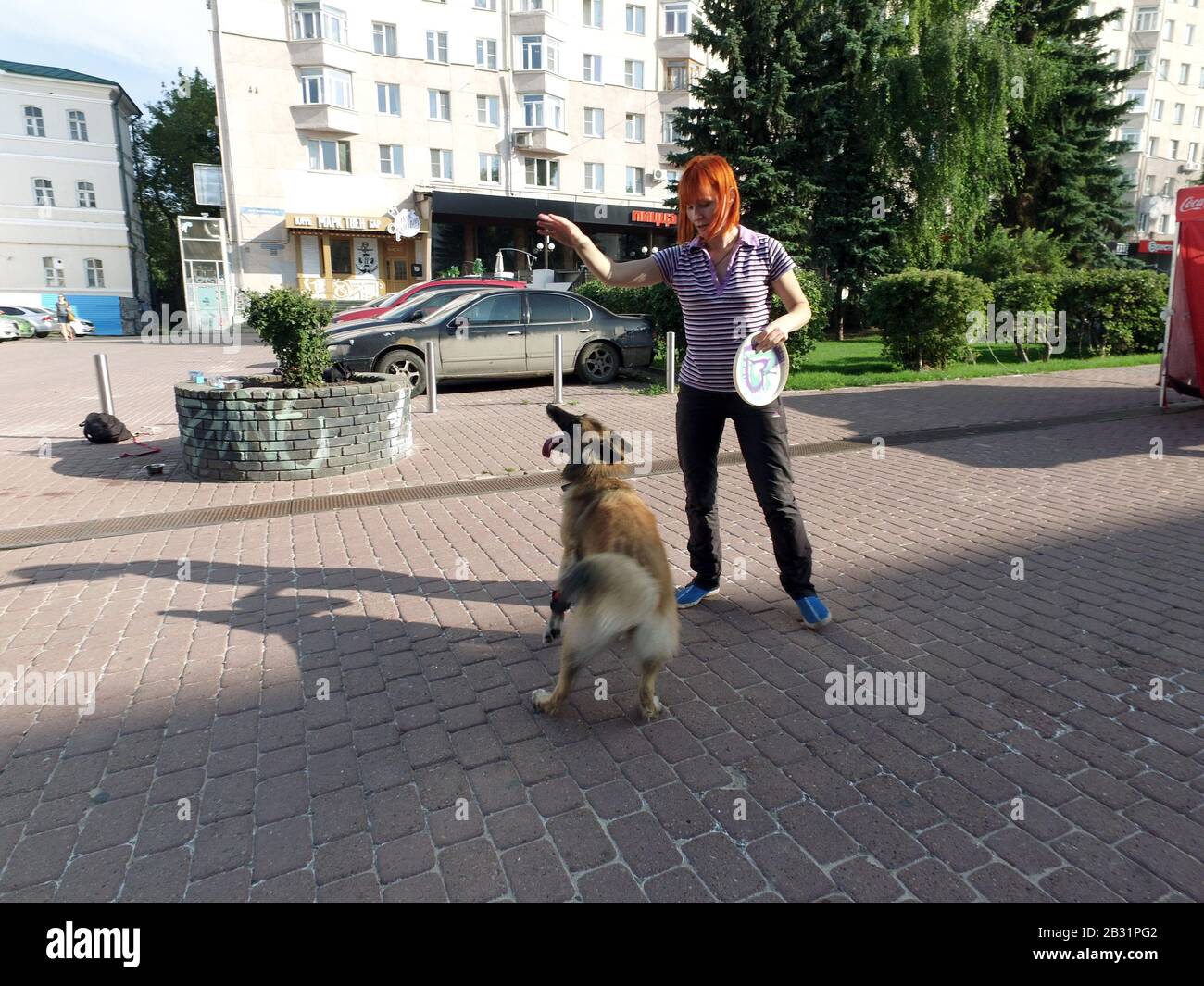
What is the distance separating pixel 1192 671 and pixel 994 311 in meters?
14.5

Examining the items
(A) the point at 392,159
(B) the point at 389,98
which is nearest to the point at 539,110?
(B) the point at 389,98

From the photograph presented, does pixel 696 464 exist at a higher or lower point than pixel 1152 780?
higher

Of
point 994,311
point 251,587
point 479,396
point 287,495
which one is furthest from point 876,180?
point 251,587

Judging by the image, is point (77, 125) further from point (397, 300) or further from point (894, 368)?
point (894, 368)

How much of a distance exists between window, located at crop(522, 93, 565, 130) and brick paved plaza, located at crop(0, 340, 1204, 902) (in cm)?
3888

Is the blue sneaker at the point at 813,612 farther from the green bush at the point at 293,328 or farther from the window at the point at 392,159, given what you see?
the window at the point at 392,159

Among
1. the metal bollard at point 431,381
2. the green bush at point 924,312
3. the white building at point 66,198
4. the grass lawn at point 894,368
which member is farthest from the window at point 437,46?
the metal bollard at point 431,381

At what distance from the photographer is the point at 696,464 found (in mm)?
4195

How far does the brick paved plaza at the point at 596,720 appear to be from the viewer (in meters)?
2.47

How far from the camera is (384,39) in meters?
37.9

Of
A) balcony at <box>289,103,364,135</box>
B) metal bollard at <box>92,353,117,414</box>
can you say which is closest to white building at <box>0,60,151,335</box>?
balcony at <box>289,103,364,135</box>

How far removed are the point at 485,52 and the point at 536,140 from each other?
16.4ft

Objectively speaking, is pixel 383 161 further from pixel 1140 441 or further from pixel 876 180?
pixel 1140 441
